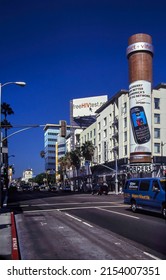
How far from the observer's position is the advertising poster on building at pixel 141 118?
14.6 feet

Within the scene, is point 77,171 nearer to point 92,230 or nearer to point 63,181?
point 63,181

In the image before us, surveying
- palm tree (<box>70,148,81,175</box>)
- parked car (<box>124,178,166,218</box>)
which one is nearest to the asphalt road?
parked car (<box>124,178,166,218</box>)

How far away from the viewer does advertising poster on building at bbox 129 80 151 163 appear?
4.45 meters

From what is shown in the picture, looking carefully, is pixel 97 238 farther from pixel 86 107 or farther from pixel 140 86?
pixel 86 107

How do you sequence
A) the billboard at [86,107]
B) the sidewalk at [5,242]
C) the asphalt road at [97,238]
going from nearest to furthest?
the asphalt road at [97,238], the sidewalk at [5,242], the billboard at [86,107]

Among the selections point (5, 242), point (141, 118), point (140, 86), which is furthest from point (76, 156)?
point (141, 118)

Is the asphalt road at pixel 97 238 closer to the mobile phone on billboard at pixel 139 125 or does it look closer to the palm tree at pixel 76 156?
the mobile phone on billboard at pixel 139 125

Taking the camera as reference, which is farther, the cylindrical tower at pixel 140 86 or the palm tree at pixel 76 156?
the palm tree at pixel 76 156

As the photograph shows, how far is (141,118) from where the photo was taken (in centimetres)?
447

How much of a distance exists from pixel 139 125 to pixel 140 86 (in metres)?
0.58

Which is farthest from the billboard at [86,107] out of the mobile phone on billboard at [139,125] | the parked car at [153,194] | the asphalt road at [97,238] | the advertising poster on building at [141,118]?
the mobile phone on billboard at [139,125]
